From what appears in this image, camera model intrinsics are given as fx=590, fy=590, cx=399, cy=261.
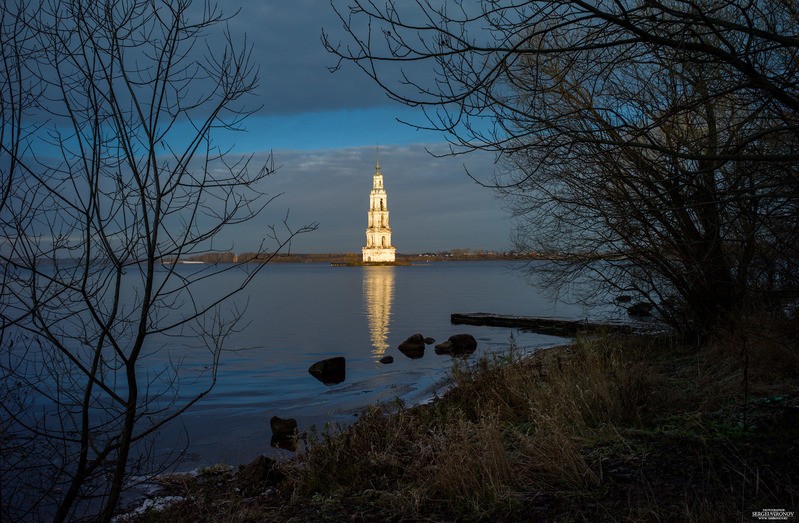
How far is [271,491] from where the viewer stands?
23.6 feet

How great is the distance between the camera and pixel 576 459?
16.4ft

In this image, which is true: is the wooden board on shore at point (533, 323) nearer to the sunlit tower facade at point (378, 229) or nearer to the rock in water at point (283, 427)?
the rock in water at point (283, 427)

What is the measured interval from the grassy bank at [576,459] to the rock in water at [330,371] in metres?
9.43

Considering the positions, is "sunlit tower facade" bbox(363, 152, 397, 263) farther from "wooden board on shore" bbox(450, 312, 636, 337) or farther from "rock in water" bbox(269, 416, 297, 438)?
"rock in water" bbox(269, 416, 297, 438)

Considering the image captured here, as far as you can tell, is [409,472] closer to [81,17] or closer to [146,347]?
[81,17]

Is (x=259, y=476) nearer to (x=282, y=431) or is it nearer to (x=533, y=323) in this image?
(x=282, y=431)

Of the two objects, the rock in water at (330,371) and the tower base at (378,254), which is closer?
the rock in water at (330,371)

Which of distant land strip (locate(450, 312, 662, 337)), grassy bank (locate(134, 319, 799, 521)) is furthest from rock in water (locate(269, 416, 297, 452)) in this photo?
distant land strip (locate(450, 312, 662, 337))

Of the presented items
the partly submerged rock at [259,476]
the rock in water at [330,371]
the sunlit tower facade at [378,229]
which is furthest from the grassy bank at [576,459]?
the sunlit tower facade at [378,229]

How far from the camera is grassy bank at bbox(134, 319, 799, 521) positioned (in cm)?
445

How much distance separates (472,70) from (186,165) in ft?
7.14

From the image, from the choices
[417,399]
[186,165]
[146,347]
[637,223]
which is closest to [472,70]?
[186,165]

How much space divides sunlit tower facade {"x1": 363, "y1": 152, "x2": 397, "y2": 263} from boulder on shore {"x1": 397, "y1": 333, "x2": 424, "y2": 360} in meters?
155

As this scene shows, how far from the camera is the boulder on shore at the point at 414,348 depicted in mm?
21511
